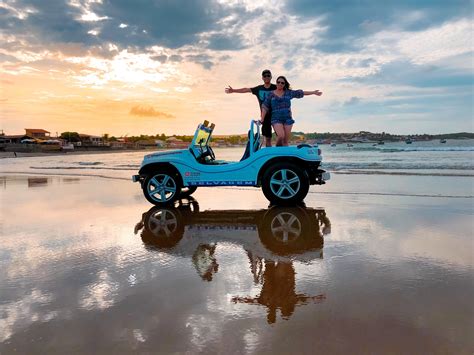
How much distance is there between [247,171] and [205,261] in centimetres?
361

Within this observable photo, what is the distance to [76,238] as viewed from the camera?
4.72 metres

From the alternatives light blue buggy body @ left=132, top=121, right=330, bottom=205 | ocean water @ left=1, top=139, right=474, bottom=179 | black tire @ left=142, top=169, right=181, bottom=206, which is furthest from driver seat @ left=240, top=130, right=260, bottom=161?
ocean water @ left=1, top=139, right=474, bottom=179

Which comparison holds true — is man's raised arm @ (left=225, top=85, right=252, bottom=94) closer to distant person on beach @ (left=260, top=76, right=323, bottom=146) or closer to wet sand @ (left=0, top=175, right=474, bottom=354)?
distant person on beach @ (left=260, top=76, right=323, bottom=146)

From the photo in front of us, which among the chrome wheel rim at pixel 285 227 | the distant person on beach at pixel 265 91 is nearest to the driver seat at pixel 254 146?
the distant person on beach at pixel 265 91

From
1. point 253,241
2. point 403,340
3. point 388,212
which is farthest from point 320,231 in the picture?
point 403,340

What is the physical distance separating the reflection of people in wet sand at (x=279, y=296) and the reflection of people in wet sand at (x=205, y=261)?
1.56ft

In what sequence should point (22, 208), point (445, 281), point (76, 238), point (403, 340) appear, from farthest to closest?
point (22, 208), point (76, 238), point (445, 281), point (403, 340)

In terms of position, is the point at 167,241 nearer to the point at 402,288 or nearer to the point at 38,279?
the point at 38,279

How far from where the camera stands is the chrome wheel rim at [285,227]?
465 cm

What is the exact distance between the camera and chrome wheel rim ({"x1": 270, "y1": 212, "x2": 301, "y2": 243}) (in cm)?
465

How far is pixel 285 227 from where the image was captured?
5.21 meters

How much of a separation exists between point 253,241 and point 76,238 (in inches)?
85.7

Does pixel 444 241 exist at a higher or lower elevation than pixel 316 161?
lower

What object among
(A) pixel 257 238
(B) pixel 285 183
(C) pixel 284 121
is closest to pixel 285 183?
(B) pixel 285 183
